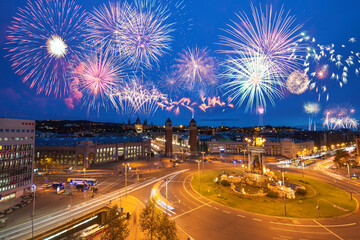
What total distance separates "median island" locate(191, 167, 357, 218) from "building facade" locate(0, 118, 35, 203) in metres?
44.4

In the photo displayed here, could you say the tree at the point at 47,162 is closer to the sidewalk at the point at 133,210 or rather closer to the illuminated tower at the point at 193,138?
the sidewalk at the point at 133,210

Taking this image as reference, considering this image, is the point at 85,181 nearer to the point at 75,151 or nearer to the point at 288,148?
the point at 75,151

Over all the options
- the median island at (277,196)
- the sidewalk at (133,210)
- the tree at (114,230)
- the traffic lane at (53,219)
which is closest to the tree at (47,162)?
the traffic lane at (53,219)

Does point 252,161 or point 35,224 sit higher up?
point 252,161

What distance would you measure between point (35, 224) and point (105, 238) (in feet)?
59.7

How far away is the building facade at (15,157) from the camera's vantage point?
40.6m

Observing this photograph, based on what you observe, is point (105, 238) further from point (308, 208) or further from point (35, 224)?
point (308, 208)

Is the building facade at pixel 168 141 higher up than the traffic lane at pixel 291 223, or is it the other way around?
the building facade at pixel 168 141

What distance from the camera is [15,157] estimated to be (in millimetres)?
43156

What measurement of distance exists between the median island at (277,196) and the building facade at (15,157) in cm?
4436

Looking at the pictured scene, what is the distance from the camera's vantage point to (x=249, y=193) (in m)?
42.6

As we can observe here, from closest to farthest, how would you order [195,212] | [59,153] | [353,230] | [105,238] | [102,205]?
1. [105,238]
2. [353,230]
3. [195,212]
4. [102,205]
5. [59,153]

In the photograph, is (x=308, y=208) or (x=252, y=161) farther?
(x=252, y=161)

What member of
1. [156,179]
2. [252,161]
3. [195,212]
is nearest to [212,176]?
[252,161]
